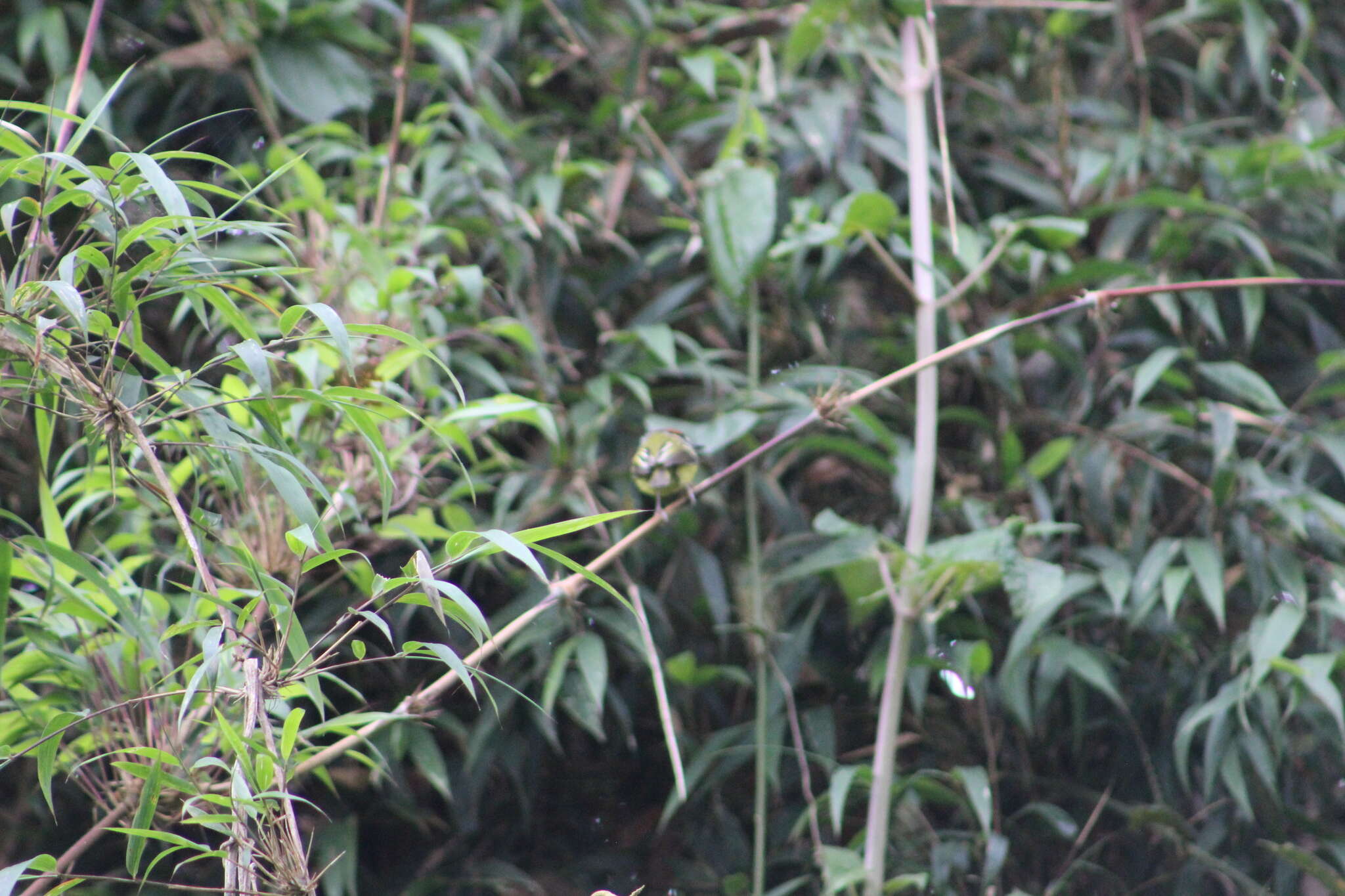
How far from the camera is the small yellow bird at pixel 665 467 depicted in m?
0.80

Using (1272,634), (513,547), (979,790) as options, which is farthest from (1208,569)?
(513,547)

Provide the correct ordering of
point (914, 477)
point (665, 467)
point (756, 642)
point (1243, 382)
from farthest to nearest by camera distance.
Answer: point (1243, 382), point (756, 642), point (914, 477), point (665, 467)

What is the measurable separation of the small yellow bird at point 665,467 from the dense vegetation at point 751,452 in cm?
11

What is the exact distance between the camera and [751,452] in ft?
3.50

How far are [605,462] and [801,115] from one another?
0.49 metres

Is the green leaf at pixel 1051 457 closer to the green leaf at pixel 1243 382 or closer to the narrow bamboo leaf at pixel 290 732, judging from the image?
the green leaf at pixel 1243 382

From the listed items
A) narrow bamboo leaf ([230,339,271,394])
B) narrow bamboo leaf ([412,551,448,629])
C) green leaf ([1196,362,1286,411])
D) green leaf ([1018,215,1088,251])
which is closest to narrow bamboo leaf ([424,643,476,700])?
narrow bamboo leaf ([412,551,448,629])

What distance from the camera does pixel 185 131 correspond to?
1.24m

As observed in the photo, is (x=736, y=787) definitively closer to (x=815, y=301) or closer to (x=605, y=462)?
(x=605, y=462)

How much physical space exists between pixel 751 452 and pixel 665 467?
10.9 inches

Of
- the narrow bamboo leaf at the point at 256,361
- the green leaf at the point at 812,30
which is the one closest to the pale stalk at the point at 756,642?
the green leaf at the point at 812,30

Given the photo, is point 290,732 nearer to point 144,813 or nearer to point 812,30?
point 144,813

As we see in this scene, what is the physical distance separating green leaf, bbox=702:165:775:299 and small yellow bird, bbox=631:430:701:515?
291mm

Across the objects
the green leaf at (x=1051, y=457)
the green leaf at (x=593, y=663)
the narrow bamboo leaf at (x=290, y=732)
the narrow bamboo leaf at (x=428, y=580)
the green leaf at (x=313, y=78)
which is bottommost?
the green leaf at (x=593, y=663)
